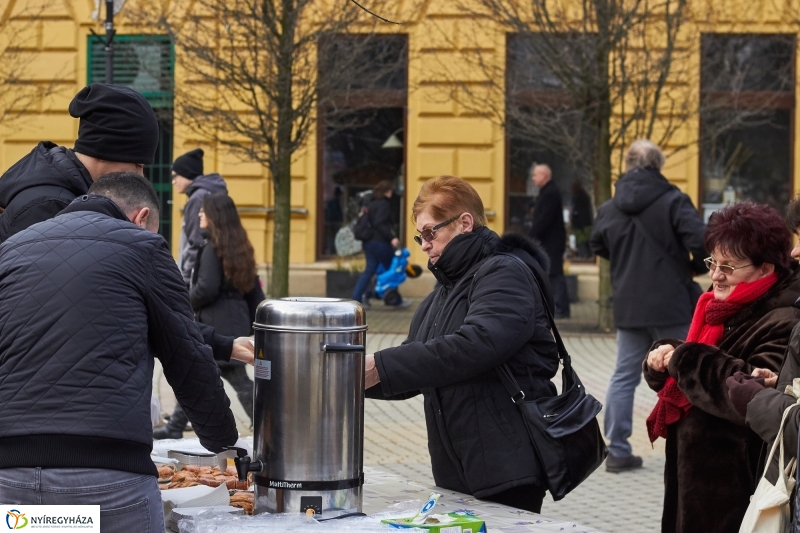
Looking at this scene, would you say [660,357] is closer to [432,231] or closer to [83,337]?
[432,231]

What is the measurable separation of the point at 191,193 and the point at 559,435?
232 inches

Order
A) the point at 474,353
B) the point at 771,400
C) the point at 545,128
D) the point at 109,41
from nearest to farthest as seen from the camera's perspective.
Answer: the point at 771,400
the point at 474,353
the point at 109,41
the point at 545,128

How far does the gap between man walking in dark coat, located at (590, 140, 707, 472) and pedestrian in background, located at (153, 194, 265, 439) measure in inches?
93.7

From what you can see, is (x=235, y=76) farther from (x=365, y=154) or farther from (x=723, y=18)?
(x=723, y=18)

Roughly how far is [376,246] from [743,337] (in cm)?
1245

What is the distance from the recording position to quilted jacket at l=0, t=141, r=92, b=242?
372 centimetres

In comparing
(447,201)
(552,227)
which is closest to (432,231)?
(447,201)

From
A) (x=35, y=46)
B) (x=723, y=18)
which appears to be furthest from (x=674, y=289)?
(x=35, y=46)

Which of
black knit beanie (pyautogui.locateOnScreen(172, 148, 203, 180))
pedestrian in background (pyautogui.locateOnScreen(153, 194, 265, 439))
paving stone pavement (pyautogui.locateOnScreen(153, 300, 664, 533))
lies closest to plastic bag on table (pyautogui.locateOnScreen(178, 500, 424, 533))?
paving stone pavement (pyautogui.locateOnScreen(153, 300, 664, 533))

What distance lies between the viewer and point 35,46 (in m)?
18.0

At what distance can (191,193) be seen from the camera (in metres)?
9.36

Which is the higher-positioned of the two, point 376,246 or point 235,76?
point 235,76

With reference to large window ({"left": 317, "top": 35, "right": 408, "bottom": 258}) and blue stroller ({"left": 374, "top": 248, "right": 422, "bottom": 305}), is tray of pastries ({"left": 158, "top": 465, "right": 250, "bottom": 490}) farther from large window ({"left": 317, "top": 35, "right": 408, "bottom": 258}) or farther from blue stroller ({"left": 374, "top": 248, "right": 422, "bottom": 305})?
large window ({"left": 317, "top": 35, "right": 408, "bottom": 258})

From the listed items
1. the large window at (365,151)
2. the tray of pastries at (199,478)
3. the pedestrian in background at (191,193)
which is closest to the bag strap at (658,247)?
the pedestrian in background at (191,193)
